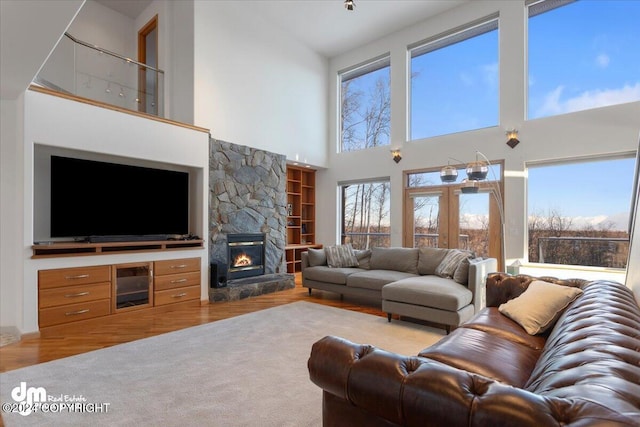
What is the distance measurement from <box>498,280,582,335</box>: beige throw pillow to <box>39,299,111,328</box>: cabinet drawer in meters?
4.51

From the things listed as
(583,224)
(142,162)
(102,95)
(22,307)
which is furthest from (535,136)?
(22,307)

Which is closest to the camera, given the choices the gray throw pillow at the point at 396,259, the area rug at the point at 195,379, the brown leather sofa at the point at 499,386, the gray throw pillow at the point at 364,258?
the brown leather sofa at the point at 499,386

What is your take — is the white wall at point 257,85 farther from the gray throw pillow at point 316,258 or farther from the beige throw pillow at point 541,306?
the beige throw pillow at point 541,306

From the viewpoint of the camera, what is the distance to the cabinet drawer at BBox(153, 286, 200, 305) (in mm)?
4742

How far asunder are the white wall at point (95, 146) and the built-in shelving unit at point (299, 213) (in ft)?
9.71

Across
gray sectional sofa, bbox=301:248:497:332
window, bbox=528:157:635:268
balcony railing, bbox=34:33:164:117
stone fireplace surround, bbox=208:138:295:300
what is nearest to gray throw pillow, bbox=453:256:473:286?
gray sectional sofa, bbox=301:248:497:332

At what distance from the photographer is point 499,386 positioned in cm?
96

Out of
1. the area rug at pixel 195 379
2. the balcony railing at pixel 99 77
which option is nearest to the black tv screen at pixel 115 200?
the balcony railing at pixel 99 77

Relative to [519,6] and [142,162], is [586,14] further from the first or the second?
[142,162]

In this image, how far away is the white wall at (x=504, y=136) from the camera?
16.4ft

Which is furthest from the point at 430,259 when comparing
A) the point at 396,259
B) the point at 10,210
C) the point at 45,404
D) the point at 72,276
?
the point at 10,210

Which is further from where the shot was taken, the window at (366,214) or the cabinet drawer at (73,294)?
the window at (366,214)

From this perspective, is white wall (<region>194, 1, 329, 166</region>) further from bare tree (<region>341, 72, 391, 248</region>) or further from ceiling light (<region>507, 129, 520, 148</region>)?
ceiling light (<region>507, 129, 520, 148</region>)

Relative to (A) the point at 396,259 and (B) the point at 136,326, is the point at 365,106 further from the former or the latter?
(B) the point at 136,326
